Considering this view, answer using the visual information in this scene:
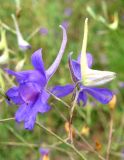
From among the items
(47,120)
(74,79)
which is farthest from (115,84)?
(74,79)

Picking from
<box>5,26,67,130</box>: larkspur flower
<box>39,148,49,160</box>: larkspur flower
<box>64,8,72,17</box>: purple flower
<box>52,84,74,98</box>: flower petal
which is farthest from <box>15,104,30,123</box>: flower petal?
<box>64,8,72,17</box>: purple flower

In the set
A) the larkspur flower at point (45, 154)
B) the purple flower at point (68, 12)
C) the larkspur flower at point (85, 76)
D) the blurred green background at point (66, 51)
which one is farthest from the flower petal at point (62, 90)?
the purple flower at point (68, 12)

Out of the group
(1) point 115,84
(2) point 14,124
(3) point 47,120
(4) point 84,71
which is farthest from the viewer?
(1) point 115,84

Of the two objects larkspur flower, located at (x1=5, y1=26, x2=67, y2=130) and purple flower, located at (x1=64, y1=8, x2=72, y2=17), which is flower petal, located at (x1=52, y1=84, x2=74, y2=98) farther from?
purple flower, located at (x1=64, y1=8, x2=72, y2=17)

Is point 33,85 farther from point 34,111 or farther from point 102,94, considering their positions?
point 102,94

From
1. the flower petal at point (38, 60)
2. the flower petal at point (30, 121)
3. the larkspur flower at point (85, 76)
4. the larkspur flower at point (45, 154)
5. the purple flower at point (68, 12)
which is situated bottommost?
the larkspur flower at point (45, 154)

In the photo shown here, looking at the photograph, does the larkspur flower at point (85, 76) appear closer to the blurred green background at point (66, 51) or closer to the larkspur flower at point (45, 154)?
the larkspur flower at point (45, 154)

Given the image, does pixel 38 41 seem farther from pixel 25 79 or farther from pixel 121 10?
pixel 25 79

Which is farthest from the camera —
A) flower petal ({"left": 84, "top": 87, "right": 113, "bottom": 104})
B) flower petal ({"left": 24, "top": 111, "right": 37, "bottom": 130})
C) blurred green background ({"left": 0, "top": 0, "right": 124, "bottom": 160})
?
blurred green background ({"left": 0, "top": 0, "right": 124, "bottom": 160})
